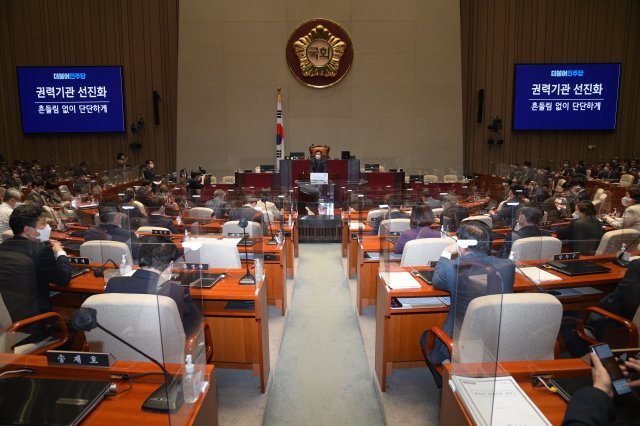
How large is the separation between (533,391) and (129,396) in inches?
64.7

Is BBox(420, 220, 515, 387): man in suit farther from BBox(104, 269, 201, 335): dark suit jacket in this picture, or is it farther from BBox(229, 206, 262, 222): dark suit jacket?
BBox(229, 206, 262, 222): dark suit jacket

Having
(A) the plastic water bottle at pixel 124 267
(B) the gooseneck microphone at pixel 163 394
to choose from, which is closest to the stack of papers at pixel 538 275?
(B) the gooseneck microphone at pixel 163 394

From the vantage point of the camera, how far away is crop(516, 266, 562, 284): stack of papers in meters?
3.38

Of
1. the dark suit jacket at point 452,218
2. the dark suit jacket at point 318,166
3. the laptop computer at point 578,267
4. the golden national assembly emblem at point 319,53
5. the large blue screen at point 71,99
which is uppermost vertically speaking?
the golden national assembly emblem at point 319,53

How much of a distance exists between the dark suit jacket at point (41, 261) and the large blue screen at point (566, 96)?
13.4 metres

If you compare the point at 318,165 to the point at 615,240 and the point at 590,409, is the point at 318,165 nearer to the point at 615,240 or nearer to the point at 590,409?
the point at 615,240

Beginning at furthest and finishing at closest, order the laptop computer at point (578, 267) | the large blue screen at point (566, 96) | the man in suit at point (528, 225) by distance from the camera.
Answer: the large blue screen at point (566, 96) → the man in suit at point (528, 225) → the laptop computer at point (578, 267)

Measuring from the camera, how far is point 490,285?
2480 mm

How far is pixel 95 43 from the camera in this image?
13.6m

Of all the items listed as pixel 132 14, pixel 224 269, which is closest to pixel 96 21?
pixel 132 14

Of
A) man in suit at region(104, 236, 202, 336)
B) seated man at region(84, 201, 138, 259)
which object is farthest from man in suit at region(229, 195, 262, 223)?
man in suit at region(104, 236, 202, 336)

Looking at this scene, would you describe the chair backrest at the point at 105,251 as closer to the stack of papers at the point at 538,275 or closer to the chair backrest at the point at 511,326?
the chair backrest at the point at 511,326

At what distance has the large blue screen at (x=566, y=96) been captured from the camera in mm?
13477

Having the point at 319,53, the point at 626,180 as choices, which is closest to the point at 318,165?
the point at 319,53
